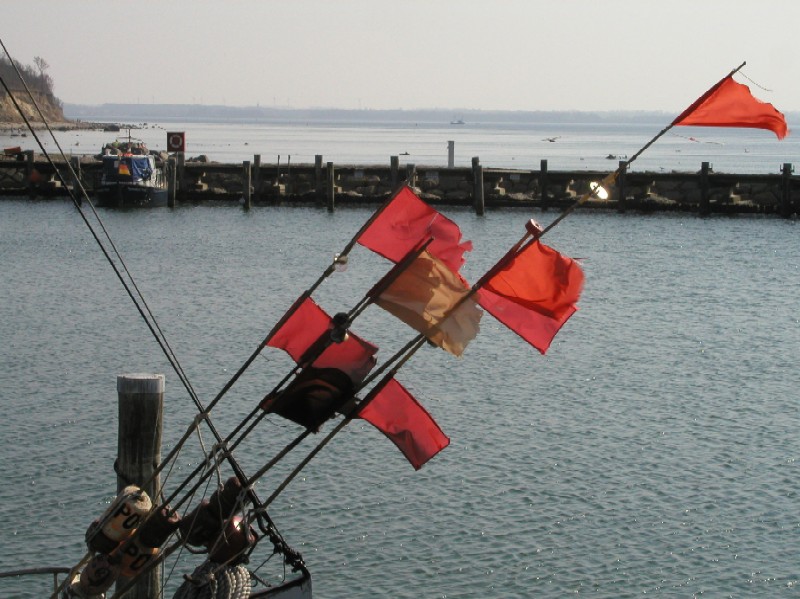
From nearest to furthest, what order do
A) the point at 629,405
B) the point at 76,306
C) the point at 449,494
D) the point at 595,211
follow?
1. the point at 449,494
2. the point at 629,405
3. the point at 76,306
4. the point at 595,211

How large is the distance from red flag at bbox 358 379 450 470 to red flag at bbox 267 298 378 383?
260mm

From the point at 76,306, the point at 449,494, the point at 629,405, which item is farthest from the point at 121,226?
the point at 449,494

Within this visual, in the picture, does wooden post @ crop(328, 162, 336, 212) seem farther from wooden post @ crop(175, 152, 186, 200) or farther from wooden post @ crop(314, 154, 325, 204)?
wooden post @ crop(175, 152, 186, 200)

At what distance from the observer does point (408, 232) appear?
10.6 metres

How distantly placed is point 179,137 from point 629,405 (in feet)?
133

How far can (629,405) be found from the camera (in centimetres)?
2411

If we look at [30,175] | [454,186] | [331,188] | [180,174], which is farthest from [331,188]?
[30,175]

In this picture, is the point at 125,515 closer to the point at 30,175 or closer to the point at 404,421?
the point at 404,421

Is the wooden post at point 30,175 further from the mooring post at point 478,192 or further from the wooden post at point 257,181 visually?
the mooring post at point 478,192

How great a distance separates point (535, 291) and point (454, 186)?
49377 millimetres

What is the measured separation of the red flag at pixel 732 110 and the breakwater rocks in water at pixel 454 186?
45230mm

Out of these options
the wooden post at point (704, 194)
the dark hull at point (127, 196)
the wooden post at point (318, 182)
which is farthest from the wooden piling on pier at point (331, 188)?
the wooden post at point (704, 194)

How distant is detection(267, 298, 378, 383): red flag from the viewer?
420 inches

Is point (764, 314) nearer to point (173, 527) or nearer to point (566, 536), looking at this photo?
point (566, 536)
